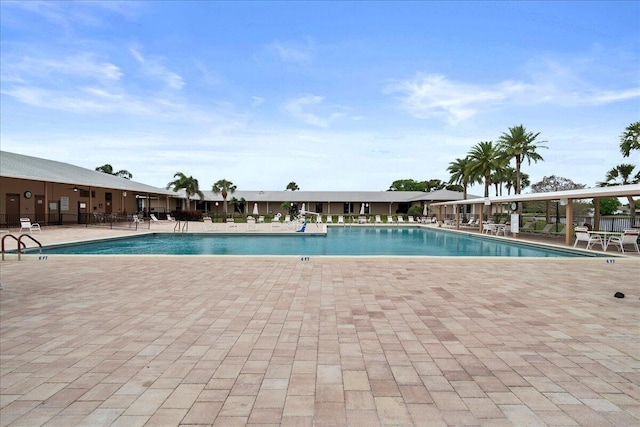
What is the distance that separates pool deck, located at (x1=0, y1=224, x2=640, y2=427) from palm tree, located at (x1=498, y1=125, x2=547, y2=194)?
24.3 metres

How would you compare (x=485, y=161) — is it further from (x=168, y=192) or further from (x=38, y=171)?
(x=38, y=171)

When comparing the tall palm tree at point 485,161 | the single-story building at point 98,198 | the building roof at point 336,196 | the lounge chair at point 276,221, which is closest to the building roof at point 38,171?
the single-story building at point 98,198

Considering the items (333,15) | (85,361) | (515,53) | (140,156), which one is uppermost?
(333,15)

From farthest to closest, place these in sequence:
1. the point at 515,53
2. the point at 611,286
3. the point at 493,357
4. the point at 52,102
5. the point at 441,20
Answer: the point at 52,102 → the point at 515,53 → the point at 441,20 → the point at 611,286 → the point at 493,357

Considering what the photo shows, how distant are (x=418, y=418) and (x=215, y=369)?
1.77 m

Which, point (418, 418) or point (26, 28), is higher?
point (26, 28)

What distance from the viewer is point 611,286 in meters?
6.65

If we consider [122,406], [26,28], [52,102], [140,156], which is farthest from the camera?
[140,156]

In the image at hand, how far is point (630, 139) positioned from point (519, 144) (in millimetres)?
6703

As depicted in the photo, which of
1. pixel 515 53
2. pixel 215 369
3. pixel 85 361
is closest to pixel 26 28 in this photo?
pixel 85 361

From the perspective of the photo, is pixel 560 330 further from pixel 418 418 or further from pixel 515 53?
pixel 515 53

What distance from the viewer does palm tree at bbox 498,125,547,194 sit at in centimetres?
2822

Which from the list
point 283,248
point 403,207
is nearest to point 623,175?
point 403,207

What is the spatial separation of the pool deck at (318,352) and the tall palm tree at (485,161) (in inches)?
1035
